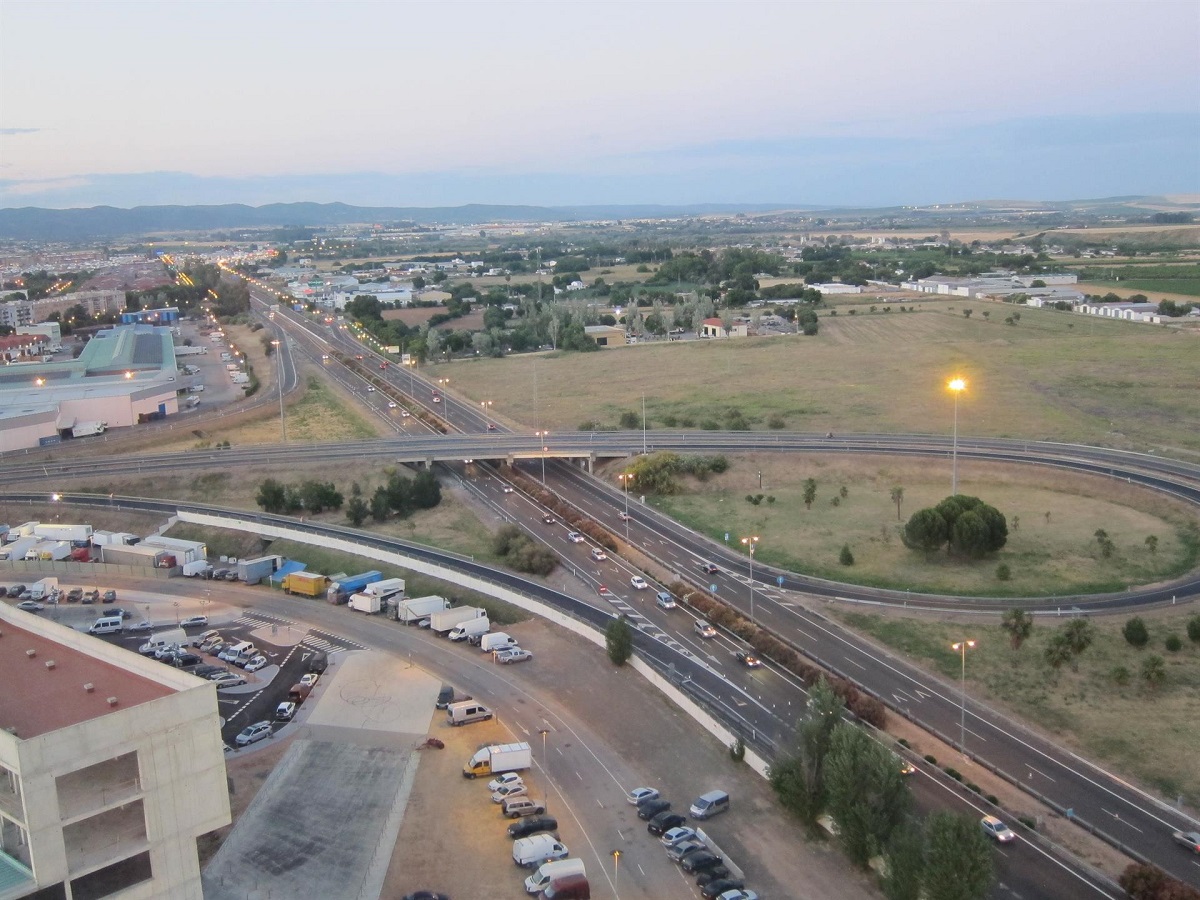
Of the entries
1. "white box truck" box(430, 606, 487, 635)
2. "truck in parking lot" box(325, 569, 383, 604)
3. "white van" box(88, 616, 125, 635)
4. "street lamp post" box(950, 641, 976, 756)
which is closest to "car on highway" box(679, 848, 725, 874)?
"street lamp post" box(950, 641, 976, 756)

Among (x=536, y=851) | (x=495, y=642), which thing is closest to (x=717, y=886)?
(x=536, y=851)

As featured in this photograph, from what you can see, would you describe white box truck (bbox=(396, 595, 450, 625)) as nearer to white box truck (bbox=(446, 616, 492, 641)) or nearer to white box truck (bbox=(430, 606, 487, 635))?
white box truck (bbox=(430, 606, 487, 635))

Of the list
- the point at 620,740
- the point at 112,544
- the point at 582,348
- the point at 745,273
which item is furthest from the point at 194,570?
the point at 745,273

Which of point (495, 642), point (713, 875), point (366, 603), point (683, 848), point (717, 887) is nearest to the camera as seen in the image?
point (717, 887)

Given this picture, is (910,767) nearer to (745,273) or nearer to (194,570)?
(194,570)

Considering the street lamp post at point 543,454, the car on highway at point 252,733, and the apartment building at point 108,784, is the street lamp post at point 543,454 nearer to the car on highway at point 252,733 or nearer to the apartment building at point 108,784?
the car on highway at point 252,733

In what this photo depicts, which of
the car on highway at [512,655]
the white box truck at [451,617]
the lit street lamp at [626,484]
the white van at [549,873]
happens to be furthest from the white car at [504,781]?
the lit street lamp at [626,484]

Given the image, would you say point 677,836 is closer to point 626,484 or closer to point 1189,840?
point 1189,840
